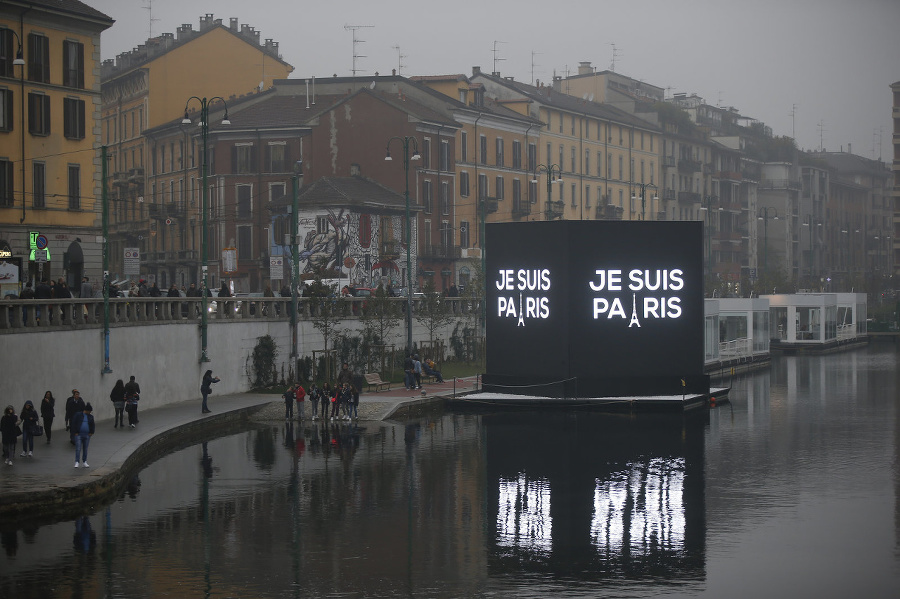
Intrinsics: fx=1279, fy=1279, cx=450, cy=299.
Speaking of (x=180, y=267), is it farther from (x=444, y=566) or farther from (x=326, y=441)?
(x=444, y=566)

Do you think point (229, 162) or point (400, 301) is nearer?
point (400, 301)

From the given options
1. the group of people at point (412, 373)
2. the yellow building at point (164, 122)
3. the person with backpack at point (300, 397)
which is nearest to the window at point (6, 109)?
the person with backpack at point (300, 397)

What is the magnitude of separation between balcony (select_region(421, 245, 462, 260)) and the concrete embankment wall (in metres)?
30.9

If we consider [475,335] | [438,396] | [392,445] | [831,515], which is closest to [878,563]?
[831,515]

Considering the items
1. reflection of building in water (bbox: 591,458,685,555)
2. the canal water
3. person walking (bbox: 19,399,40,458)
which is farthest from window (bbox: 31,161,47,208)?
reflection of building in water (bbox: 591,458,685,555)

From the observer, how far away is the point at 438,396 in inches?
1997

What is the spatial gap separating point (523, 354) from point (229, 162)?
157 ft

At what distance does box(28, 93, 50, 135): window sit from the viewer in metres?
57.6

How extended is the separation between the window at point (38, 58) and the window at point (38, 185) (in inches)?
154

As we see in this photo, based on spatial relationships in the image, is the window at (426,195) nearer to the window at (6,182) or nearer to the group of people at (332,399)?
the window at (6,182)

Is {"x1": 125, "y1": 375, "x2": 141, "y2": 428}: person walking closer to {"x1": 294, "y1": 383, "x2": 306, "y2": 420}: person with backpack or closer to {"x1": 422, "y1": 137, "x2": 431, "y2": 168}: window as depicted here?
{"x1": 294, "y1": 383, "x2": 306, "y2": 420}: person with backpack

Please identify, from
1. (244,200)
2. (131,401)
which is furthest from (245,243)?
(131,401)

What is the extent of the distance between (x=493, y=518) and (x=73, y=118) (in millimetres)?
38668

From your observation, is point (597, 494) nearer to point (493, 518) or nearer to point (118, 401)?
point (493, 518)
